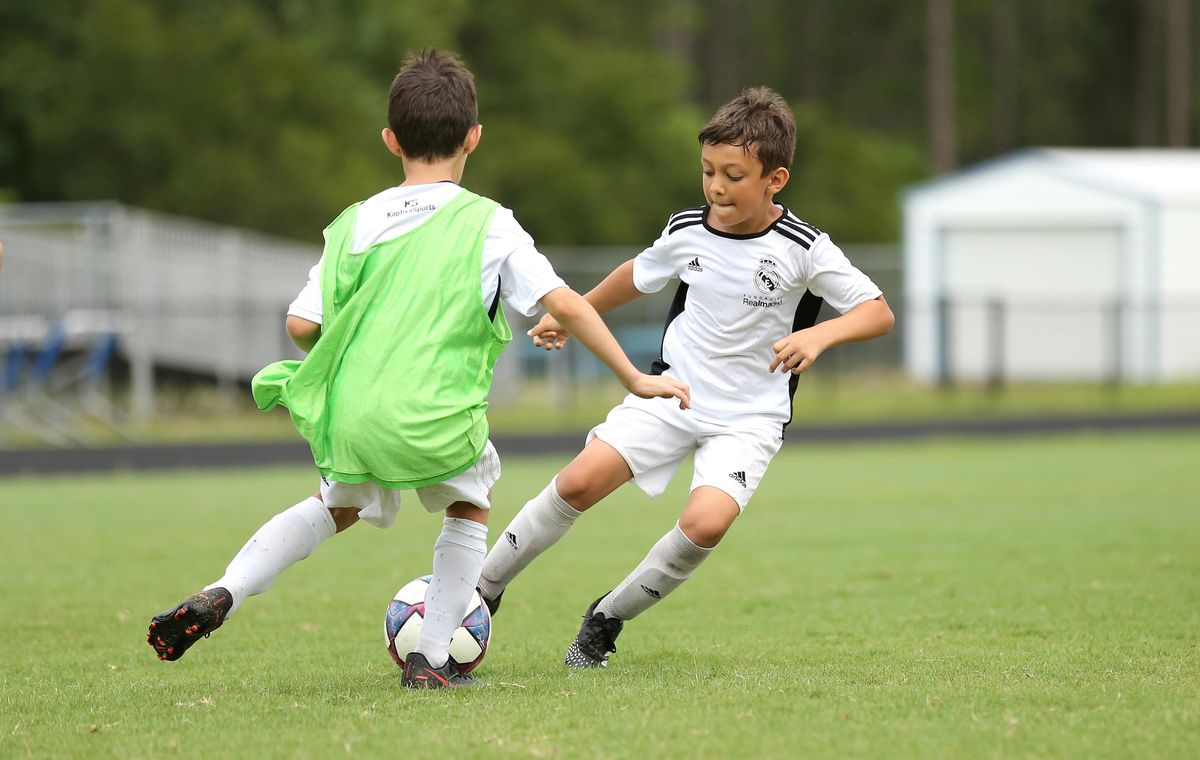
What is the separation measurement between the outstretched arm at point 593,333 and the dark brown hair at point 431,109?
0.60 meters

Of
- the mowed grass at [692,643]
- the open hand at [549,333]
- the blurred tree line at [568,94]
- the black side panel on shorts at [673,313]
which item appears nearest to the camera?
the mowed grass at [692,643]

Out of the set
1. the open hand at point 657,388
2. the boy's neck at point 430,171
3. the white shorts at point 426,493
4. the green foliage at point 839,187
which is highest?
the green foliage at point 839,187

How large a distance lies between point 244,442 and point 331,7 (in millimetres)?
14167

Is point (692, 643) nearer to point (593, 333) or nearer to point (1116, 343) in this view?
point (593, 333)

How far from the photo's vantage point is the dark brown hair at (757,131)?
5156mm

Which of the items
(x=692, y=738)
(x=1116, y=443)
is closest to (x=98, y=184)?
(x=1116, y=443)

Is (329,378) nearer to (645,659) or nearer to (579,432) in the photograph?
(645,659)

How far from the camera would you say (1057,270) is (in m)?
27.3

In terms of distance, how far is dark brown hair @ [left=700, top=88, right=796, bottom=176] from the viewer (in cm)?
516

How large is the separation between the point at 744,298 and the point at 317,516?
5.29 ft

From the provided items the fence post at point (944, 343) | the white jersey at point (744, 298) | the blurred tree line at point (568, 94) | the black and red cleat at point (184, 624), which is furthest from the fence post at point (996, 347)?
the black and red cleat at point (184, 624)

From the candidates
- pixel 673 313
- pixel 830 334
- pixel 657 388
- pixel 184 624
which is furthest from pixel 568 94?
pixel 184 624

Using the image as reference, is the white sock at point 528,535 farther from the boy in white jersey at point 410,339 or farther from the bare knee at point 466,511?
the boy in white jersey at point 410,339

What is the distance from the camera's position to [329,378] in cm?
463
